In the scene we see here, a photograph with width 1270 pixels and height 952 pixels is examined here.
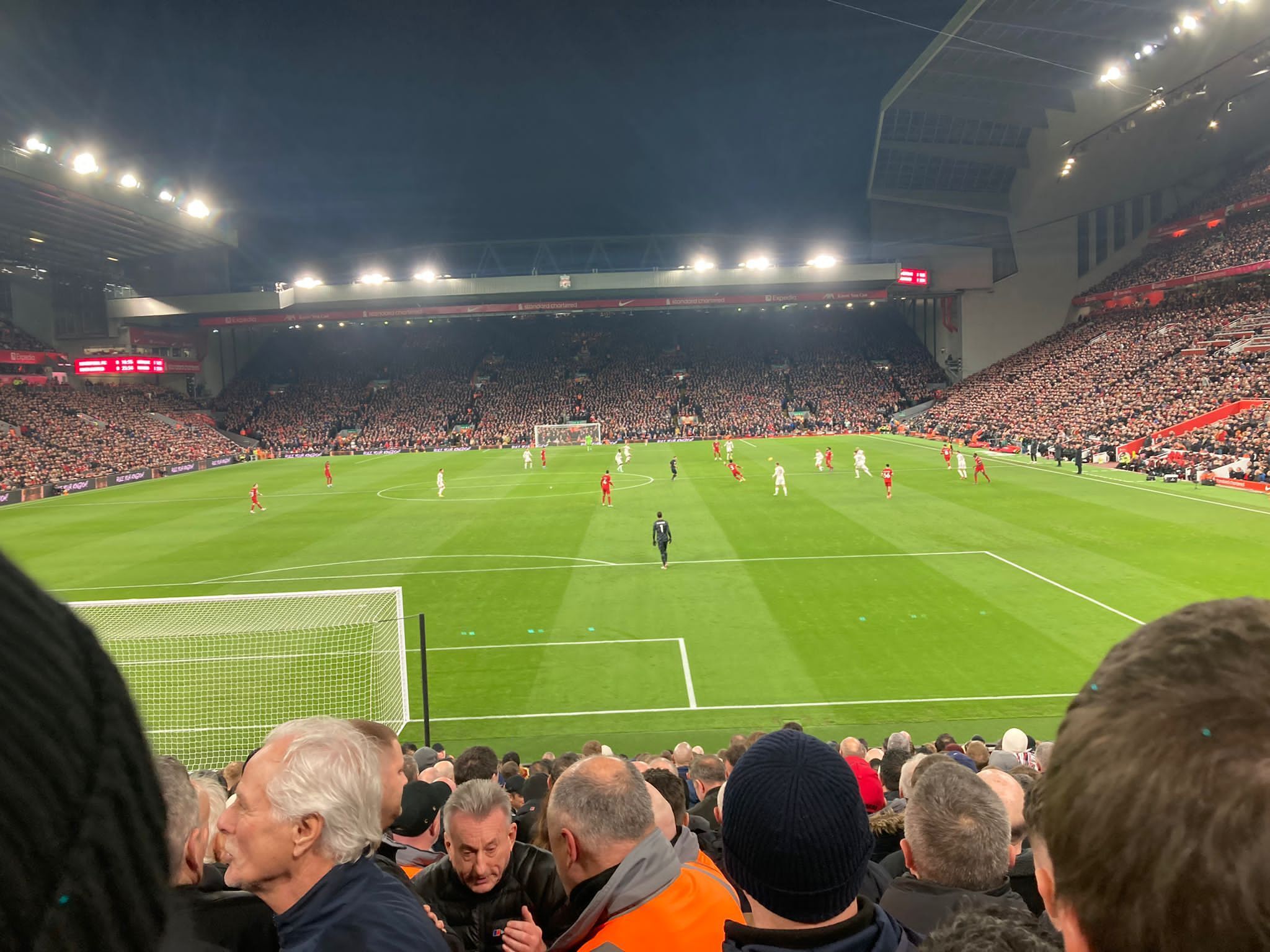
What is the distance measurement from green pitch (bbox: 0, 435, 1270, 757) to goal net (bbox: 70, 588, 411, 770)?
393 mm

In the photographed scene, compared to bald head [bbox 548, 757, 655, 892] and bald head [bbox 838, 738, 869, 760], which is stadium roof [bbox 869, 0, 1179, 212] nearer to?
Answer: bald head [bbox 838, 738, 869, 760]

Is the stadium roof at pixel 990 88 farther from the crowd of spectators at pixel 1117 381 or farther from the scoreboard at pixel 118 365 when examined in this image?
the scoreboard at pixel 118 365

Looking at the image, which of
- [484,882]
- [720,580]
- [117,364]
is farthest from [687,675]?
[117,364]

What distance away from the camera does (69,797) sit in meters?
0.74

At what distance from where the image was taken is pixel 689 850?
3992 millimetres

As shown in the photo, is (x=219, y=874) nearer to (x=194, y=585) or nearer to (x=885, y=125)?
(x=194, y=585)

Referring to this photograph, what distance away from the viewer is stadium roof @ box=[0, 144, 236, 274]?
162 ft

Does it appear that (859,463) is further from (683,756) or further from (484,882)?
(484,882)

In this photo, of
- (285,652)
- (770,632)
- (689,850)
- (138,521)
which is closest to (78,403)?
(138,521)

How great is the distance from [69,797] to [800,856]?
2.16 metres

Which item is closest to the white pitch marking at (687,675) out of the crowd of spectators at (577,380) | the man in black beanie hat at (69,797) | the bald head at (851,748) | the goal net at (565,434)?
the bald head at (851,748)

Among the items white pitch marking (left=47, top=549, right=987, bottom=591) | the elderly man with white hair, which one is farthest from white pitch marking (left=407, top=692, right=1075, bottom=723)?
the elderly man with white hair

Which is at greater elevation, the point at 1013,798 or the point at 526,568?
the point at 1013,798

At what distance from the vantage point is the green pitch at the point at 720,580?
47.2ft
